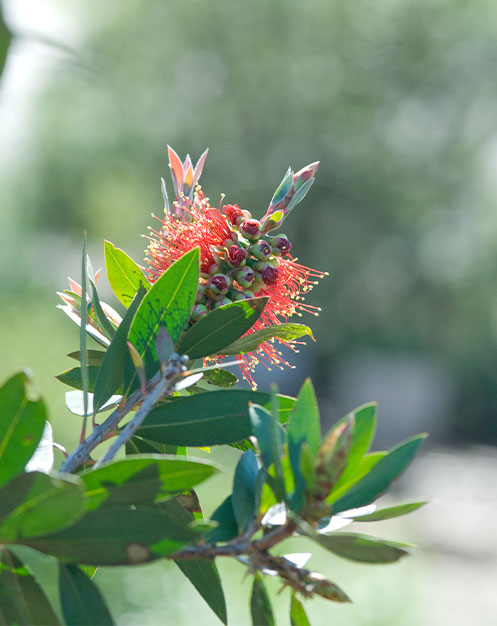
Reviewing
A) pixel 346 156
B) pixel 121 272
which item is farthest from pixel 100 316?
pixel 346 156

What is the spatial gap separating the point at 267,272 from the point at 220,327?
0.28ft

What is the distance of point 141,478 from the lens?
0.91 ft

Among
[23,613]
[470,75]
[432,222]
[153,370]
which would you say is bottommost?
[23,613]

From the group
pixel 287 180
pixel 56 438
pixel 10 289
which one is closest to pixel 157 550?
pixel 287 180

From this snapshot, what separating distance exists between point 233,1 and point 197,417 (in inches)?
409

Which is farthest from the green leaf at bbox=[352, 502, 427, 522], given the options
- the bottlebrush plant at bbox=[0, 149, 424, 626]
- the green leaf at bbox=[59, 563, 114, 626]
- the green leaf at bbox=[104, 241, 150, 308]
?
the green leaf at bbox=[104, 241, 150, 308]

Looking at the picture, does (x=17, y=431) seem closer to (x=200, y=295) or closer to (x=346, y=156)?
(x=200, y=295)

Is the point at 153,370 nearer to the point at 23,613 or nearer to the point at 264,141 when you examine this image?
the point at 23,613

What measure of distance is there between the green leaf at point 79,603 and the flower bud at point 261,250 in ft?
0.77

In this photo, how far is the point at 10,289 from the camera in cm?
709

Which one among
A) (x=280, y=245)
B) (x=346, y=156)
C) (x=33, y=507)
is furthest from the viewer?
(x=346, y=156)

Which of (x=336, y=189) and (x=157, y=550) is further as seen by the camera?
(x=336, y=189)

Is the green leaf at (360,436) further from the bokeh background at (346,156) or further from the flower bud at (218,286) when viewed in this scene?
the bokeh background at (346,156)

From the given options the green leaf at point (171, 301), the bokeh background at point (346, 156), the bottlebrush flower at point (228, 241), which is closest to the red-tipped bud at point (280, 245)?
the bottlebrush flower at point (228, 241)
